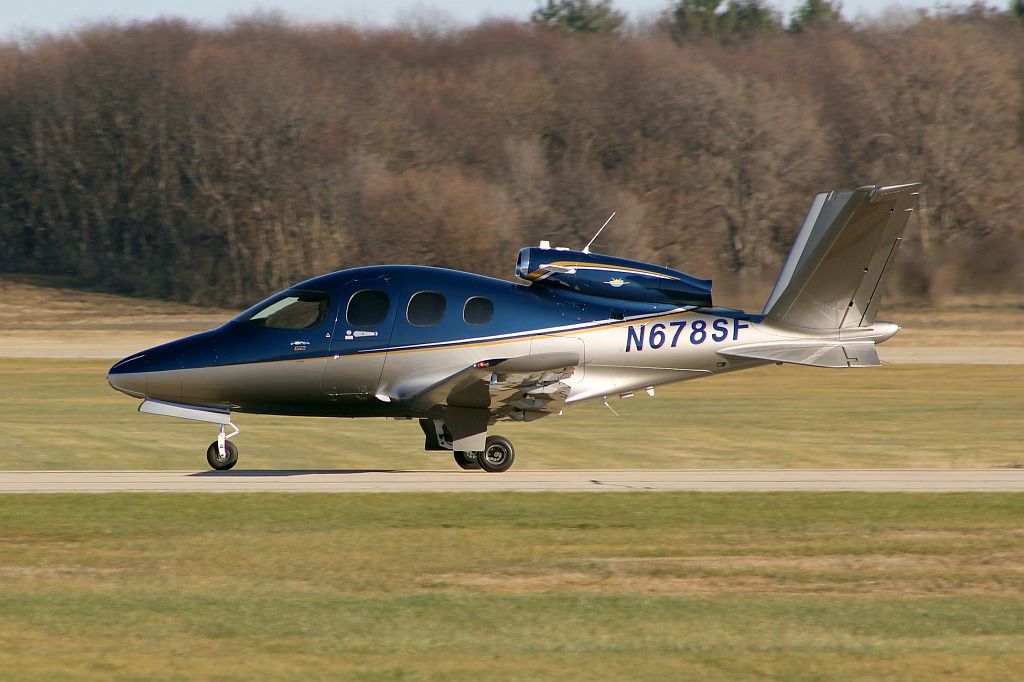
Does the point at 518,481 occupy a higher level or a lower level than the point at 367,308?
lower

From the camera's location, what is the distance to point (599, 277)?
18.7 m

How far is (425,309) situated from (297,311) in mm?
Answer: 1775

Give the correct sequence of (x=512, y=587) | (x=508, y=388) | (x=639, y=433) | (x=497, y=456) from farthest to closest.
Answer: (x=639, y=433), (x=497, y=456), (x=508, y=388), (x=512, y=587)

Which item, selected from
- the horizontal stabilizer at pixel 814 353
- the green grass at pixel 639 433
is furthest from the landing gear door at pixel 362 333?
the horizontal stabilizer at pixel 814 353

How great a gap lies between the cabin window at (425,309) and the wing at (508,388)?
2.80ft

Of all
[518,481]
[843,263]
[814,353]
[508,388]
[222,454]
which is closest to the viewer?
[508,388]

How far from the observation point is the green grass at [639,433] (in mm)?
22281

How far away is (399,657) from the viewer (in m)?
9.04

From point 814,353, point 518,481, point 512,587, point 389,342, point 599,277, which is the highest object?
point 599,277

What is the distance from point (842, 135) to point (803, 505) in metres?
65.4

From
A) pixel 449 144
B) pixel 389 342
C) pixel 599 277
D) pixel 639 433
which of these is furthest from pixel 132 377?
pixel 449 144

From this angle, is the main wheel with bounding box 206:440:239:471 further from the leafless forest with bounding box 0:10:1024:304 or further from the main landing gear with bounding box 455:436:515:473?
the leafless forest with bounding box 0:10:1024:304

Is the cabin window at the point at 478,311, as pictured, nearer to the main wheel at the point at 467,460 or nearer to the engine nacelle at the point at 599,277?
the engine nacelle at the point at 599,277

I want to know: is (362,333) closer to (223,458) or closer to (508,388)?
(508,388)
